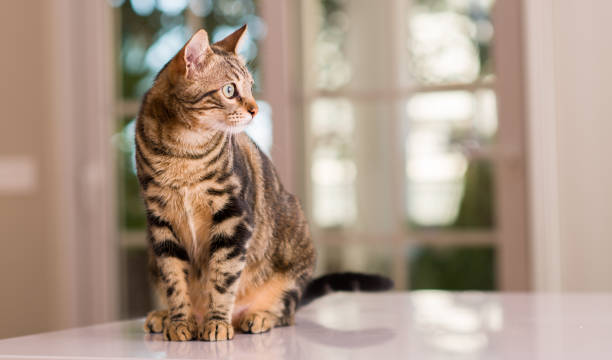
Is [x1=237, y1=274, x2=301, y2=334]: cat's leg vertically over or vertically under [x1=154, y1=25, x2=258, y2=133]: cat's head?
under

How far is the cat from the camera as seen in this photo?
2.71ft

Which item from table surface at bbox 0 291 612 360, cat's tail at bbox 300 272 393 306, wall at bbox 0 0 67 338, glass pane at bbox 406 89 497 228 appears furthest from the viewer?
wall at bbox 0 0 67 338

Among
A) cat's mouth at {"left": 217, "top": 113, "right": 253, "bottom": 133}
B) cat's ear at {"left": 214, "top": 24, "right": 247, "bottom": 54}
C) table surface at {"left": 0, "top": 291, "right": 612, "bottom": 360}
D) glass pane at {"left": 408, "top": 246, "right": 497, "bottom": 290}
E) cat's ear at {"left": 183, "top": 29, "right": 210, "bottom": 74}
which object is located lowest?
glass pane at {"left": 408, "top": 246, "right": 497, "bottom": 290}

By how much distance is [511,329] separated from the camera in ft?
2.93

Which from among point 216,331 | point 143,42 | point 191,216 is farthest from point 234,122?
point 143,42

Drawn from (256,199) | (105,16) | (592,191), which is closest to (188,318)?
(256,199)

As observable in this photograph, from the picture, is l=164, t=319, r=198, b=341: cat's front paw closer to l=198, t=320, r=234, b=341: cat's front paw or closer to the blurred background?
l=198, t=320, r=234, b=341: cat's front paw

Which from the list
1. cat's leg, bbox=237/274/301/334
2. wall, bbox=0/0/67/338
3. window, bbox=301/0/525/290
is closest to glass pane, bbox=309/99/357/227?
window, bbox=301/0/525/290

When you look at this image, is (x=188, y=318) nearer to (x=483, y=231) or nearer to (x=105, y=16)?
(x=483, y=231)

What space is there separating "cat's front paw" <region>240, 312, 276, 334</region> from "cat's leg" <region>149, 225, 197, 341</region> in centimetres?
7

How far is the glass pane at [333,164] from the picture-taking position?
235 cm

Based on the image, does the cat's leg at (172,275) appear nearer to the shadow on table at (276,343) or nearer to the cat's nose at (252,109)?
the shadow on table at (276,343)

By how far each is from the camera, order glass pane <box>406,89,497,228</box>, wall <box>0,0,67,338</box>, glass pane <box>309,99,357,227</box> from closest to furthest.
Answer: glass pane <box>406,89,497,228</box>
glass pane <box>309,99,357,227</box>
wall <box>0,0,67,338</box>

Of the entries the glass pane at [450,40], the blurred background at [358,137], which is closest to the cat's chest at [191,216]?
the blurred background at [358,137]
